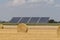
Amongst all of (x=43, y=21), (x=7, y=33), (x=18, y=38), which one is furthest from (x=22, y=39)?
(x=43, y=21)

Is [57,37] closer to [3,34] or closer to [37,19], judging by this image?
[3,34]

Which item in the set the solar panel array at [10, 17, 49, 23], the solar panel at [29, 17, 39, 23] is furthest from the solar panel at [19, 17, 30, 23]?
the solar panel at [29, 17, 39, 23]

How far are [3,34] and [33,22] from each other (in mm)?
8305

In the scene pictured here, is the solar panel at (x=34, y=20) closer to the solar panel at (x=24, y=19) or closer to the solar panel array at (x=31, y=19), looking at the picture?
the solar panel array at (x=31, y=19)

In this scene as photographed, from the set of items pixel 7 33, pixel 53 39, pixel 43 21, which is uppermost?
pixel 43 21

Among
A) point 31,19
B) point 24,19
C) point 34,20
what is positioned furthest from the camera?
point 31,19

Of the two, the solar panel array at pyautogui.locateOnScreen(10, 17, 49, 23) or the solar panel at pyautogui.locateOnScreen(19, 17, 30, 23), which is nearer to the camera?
the solar panel array at pyautogui.locateOnScreen(10, 17, 49, 23)

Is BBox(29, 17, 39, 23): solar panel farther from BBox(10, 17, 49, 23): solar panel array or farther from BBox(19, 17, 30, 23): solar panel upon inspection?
BBox(19, 17, 30, 23): solar panel

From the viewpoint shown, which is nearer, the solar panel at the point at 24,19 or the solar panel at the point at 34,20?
the solar panel at the point at 24,19

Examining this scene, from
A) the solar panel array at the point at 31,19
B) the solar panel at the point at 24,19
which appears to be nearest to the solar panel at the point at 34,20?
the solar panel array at the point at 31,19

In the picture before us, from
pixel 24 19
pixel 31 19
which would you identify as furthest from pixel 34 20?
pixel 24 19

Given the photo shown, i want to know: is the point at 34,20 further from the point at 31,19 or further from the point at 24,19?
the point at 24,19

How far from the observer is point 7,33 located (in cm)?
1173

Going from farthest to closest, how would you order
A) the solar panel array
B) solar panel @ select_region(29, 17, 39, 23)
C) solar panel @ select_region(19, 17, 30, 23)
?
solar panel @ select_region(29, 17, 39, 23)
solar panel @ select_region(19, 17, 30, 23)
the solar panel array
